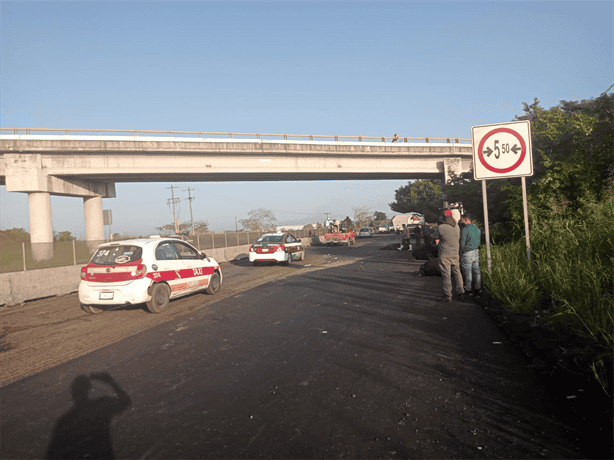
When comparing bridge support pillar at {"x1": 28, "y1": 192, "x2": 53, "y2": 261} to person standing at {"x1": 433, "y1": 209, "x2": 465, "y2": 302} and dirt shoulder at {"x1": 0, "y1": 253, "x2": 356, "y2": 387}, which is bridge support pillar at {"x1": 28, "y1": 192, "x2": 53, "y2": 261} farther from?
person standing at {"x1": 433, "y1": 209, "x2": 465, "y2": 302}

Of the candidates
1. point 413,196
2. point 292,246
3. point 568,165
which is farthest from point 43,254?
point 413,196

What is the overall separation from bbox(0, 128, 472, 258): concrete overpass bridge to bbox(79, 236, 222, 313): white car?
59.9ft

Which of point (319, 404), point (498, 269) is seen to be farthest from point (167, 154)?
point (319, 404)

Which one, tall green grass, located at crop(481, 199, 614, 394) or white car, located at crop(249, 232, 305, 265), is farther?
white car, located at crop(249, 232, 305, 265)

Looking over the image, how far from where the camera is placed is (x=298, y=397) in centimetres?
412

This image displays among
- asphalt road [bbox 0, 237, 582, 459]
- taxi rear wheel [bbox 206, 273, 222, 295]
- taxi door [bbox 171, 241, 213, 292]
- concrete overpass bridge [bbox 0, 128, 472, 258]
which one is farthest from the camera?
concrete overpass bridge [bbox 0, 128, 472, 258]

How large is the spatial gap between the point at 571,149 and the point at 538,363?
8.06 metres

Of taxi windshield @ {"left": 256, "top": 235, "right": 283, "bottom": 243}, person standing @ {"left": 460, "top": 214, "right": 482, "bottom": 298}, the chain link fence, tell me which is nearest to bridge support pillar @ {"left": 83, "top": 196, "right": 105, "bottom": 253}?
the chain link fence

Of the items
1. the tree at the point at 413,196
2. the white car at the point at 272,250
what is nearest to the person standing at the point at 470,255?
the white car at the point at 272,250

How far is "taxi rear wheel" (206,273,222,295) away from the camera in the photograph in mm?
11516

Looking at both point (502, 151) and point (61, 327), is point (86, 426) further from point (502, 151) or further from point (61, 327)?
point (502, 151)

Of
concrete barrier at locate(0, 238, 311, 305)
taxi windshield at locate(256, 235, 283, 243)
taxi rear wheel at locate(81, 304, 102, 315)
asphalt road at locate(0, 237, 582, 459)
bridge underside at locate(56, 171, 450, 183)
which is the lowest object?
asphalt road at locate(0, 237, 582, 459)

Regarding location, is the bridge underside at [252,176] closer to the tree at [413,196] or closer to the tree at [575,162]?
the tree at [413,196]

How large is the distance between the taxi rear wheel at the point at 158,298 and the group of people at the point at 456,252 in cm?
603
